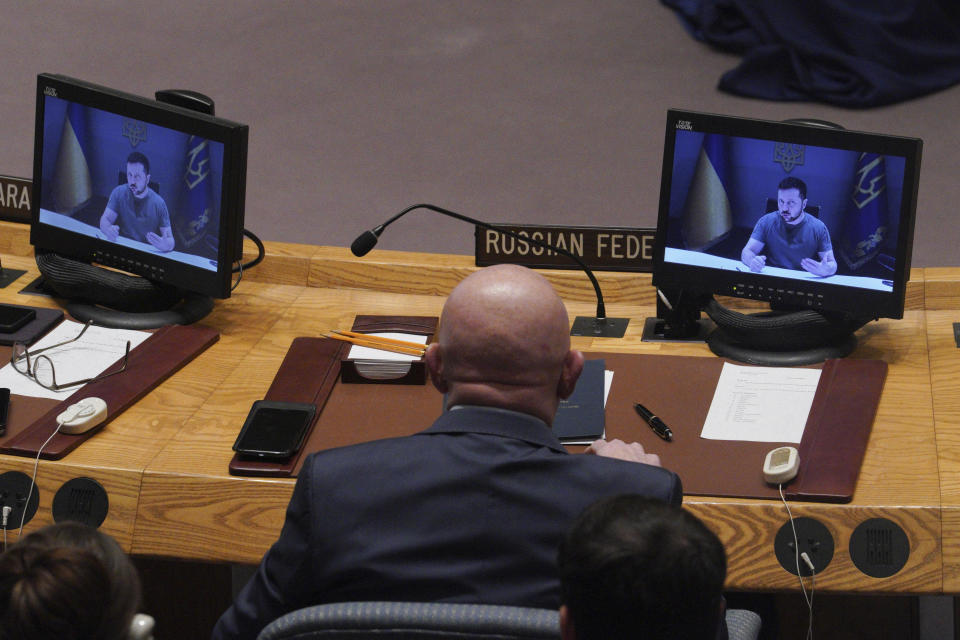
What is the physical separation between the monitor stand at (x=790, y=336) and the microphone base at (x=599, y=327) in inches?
9.4

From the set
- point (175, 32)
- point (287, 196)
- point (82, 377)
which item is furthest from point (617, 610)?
point (175, 32)

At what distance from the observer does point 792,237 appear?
249 centimetres

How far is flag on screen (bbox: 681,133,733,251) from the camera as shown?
2.51 m

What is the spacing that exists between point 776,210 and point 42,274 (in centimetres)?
157

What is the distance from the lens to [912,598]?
103 inches

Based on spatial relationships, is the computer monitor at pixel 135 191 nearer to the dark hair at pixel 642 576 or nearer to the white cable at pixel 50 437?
the white cable at pixel 50 437

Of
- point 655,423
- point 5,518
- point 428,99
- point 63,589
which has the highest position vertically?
point 428,99

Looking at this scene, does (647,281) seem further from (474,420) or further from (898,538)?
(474,420)

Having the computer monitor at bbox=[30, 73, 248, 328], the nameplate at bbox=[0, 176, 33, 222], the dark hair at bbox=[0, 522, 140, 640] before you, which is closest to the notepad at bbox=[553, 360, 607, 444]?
the computer monitor at bbox=[30, 73, 248, 328]

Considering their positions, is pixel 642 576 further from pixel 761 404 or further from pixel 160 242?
pixel 160 242

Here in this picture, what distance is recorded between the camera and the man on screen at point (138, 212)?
106 inches

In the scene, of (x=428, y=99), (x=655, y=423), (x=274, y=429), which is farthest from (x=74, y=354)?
(x=428, y=99)

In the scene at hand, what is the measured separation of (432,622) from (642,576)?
25 cm

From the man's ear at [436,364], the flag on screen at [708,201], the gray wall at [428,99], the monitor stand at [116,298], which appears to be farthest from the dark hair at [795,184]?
the gray wall at [428,99]
